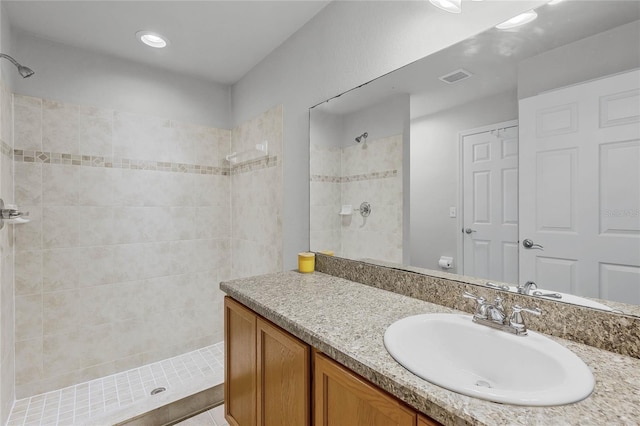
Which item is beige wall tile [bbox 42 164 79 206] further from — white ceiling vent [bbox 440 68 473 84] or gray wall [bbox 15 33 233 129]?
white ceiling vent [bbox 440 68 473 84]

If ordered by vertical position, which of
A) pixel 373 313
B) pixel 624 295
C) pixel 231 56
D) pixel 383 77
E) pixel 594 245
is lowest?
pixel 373 313

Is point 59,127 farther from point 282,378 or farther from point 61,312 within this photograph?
point 282,378

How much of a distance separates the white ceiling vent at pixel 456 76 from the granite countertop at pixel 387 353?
2.91 feet

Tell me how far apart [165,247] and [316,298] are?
181 centimetres

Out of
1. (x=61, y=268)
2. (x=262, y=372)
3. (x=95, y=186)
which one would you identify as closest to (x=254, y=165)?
(x=95, y=186)

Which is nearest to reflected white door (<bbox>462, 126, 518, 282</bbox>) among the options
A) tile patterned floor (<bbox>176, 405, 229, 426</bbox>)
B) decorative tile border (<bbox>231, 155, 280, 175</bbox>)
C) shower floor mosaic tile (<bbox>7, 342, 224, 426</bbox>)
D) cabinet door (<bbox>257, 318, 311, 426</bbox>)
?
cabinet door (<bbox>257, 318, 311, 426</bbox>)

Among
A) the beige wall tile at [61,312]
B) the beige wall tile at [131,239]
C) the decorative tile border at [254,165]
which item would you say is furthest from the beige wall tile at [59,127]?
the decorative tile border at [254,165]

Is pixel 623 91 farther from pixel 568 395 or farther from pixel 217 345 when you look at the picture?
pixel 217 345

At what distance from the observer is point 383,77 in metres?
1.46

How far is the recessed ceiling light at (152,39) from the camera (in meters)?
2.04

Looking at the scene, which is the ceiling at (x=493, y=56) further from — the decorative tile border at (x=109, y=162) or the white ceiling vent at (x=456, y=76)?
the decorative tile border at (x=109, y=162)

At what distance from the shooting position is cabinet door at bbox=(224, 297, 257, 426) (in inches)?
52.4

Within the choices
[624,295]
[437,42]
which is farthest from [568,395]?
[437,42]

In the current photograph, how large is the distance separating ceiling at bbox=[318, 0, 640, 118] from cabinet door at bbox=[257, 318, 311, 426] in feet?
3.57
